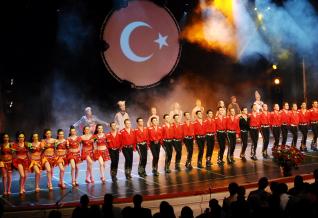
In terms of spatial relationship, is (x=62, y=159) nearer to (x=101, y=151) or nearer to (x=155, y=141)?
(x=101, y=151)

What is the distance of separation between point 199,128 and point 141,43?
5952 millimetres

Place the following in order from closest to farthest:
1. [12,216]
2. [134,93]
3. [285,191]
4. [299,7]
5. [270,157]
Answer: [285,191] → [12,216] → [270,157] → [134,93] → [299,7]

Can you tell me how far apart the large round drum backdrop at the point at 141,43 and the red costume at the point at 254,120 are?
17.1 feet

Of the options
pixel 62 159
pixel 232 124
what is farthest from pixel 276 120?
pixel 62 159

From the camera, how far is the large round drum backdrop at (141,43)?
1834cm

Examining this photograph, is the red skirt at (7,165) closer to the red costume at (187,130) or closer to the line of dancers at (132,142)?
the line of dancers at (132,142)

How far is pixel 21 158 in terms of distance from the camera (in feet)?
39.7

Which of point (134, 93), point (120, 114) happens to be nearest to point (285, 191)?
point (120, 114)

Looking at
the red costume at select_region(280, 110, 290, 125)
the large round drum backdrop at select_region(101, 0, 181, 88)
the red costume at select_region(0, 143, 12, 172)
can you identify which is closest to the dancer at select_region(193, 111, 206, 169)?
the red costume at select_region(280, 110, 290, 125)

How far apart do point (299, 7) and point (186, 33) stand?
17.5 ft

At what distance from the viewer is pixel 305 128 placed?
1642 centimetres

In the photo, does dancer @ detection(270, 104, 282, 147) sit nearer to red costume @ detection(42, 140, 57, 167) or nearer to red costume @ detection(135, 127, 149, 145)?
red costume @ detection(135, 127, 149, 145)

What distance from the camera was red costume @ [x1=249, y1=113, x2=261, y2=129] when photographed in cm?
1535

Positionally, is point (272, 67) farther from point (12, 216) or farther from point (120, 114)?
point (12, 216)
